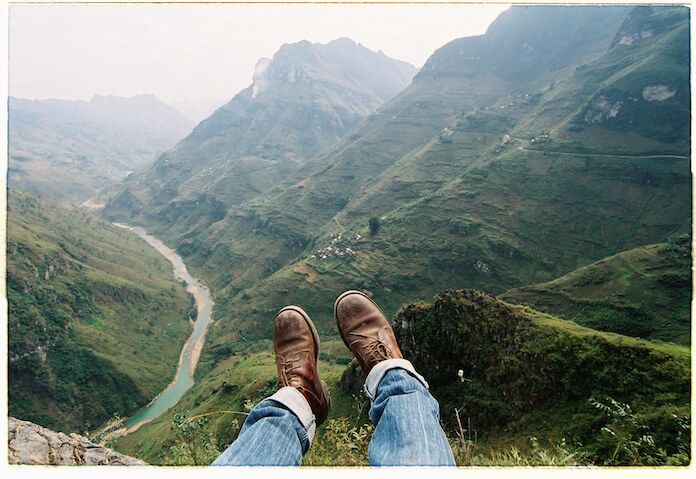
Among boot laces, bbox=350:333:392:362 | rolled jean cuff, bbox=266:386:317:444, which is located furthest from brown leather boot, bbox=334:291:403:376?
rolled jean cuff, bbox=266:386:317:444

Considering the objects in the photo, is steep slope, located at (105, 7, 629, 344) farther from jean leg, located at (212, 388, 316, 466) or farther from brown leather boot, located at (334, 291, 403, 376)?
jean leg, located at (212, 388, 316, 466)

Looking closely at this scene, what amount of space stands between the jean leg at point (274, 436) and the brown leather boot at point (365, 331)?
1.79 meters

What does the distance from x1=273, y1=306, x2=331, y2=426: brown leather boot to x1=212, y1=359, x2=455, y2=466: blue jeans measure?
0.80 m

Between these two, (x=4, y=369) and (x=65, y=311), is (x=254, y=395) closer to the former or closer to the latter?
(x=4, y=369)

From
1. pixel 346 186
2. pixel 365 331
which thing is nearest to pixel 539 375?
pixel 365 331

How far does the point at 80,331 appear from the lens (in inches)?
1989

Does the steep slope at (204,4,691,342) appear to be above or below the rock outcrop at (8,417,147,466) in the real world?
below

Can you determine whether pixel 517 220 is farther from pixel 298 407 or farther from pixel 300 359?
pixel 298 407

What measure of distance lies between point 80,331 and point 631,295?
75974 millimetres

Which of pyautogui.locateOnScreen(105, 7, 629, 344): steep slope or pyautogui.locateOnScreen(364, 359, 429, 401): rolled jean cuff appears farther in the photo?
pyautogui.locateOnScreen(105, 7, 629, 344): steep slope

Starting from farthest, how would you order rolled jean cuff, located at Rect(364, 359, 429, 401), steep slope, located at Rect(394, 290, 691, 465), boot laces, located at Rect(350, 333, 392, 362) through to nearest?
steep slope, located at Rect(394, 290, 691, 465) < boot laces, located at Rect(350, 333, 392, 362) < rolled jean cuff, located at Rect(364, 359, 429, 401)

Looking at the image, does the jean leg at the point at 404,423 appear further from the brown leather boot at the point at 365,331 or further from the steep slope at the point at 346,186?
the steep slope at the point at 346,186

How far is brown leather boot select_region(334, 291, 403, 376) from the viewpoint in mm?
5230

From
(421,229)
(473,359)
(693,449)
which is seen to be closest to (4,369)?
(693,449)
